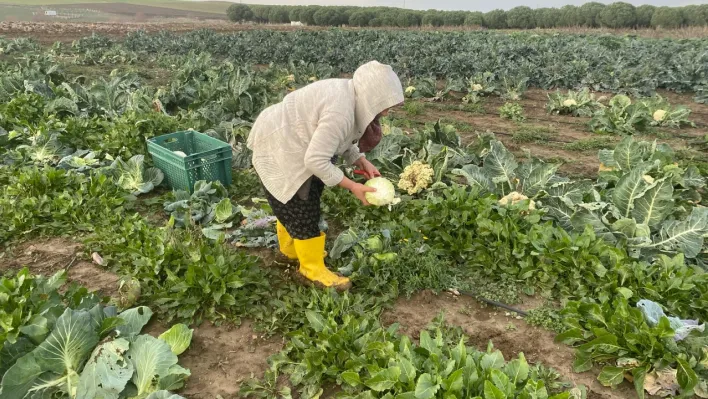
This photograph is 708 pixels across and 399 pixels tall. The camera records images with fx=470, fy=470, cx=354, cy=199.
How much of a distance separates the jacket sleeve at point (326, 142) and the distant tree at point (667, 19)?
44713 millimetres

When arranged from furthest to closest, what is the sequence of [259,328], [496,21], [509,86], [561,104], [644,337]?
[496,21] → [509,86] → [561,104] → [259,328] → [644,337]

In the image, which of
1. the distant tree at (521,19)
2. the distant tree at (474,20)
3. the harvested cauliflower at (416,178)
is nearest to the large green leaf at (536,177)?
the harvested cauliflower at (416,178)

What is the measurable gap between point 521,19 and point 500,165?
155ft

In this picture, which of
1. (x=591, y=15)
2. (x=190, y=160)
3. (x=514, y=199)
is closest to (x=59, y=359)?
(x=190, y=160)

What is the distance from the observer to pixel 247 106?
7910mm

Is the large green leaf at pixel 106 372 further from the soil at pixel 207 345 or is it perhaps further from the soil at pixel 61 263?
the soil at pixel 61 263

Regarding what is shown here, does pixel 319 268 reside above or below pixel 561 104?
below

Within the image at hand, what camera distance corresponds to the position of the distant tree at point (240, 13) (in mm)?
62156

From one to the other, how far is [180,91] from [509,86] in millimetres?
7514

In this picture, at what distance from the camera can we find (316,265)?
3812mm

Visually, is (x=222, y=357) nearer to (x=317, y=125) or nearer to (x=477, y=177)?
(x=317, y=125)

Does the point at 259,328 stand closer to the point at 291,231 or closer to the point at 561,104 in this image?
the point at 291,231

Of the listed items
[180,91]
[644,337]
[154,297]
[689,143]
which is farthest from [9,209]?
[689,143]

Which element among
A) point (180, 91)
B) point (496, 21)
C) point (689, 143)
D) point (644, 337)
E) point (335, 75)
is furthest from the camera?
point (496, 21)
